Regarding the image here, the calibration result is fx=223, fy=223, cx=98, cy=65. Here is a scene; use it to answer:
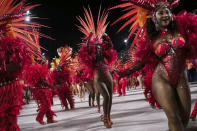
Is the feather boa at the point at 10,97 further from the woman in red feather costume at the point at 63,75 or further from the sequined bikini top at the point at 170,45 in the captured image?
the woman in red feather costume at the point at 63,75

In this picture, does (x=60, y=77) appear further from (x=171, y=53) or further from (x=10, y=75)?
(x=171, y=53)

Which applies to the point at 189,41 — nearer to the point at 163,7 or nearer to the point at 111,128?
the point at 163,7

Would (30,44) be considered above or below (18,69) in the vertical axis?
above

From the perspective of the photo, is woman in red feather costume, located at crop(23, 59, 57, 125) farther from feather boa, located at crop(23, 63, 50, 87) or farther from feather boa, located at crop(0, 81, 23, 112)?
feather boa, located at crop(0, 81, 23, 112)

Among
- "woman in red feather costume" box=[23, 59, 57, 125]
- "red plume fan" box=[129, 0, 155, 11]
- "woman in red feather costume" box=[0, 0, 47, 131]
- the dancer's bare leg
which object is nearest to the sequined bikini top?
the dancer's bare leg

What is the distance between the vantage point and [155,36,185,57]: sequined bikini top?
2268mm

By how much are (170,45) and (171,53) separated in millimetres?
Result: 84

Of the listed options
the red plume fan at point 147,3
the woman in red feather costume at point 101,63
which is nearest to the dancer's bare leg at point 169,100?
the red plume fan at point 147,3

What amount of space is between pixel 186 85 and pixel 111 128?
2.50 m

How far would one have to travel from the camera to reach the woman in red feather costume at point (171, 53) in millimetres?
2213

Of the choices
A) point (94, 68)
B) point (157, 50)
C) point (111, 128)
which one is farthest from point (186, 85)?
point (94, 68)

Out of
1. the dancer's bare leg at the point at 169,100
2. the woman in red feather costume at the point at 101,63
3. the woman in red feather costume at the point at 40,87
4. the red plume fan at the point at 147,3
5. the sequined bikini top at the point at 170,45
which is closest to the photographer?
the dancer's bare leg at the point at 169,100

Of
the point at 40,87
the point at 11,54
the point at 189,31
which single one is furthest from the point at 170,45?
the point at 40,87

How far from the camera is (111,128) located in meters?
4.41
